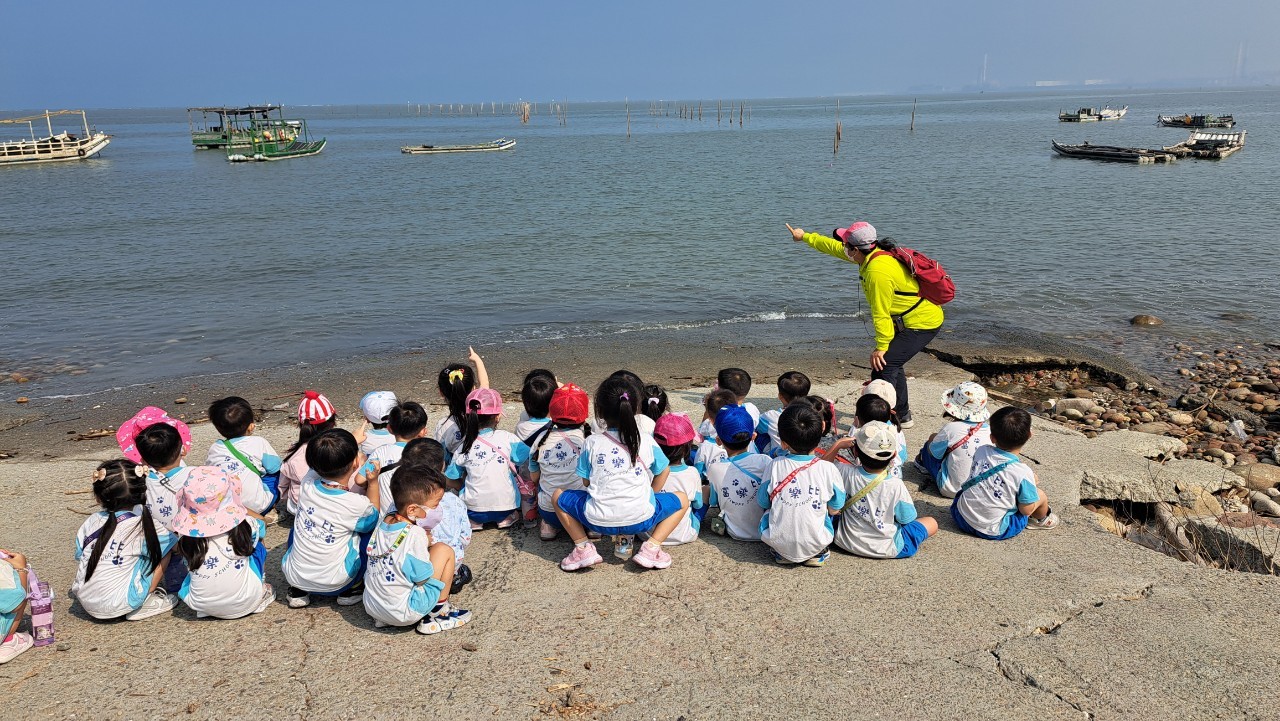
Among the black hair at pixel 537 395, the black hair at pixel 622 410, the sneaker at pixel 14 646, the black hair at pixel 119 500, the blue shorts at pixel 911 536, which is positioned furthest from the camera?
the black hair at pixel 537 395

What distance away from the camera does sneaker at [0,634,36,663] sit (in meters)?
3.79

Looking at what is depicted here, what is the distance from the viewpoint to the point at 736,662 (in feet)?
12.5

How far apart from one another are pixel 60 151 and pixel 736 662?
6611 cm

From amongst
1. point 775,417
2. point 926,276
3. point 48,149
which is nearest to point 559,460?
point 775,417

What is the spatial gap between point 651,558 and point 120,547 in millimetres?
2682

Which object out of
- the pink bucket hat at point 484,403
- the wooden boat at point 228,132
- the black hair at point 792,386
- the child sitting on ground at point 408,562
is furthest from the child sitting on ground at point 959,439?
the wooden boat at point 228,132

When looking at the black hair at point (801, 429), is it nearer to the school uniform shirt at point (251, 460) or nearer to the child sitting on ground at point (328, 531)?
the child sitting on ground at point (328, 531)

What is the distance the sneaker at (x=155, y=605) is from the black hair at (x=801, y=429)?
11.0 ft

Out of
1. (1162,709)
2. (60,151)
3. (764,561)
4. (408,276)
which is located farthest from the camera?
(60,151)

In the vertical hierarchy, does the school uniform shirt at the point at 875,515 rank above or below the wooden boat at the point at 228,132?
below

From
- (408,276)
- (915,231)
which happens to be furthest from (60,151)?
(915,231)

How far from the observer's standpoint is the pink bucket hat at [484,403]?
495cm

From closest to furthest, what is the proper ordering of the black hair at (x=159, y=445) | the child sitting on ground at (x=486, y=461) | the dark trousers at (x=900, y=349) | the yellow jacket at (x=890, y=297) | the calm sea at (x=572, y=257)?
the black hair at (x=159, y=445), the child sitting on ground at (x=486, y=461), the yellow jacket at (x=890, y=297), the dark trousers at (x=900, y=349), the calm sea at (x=572, y=257)

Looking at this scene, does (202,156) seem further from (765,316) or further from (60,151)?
(765,316)
